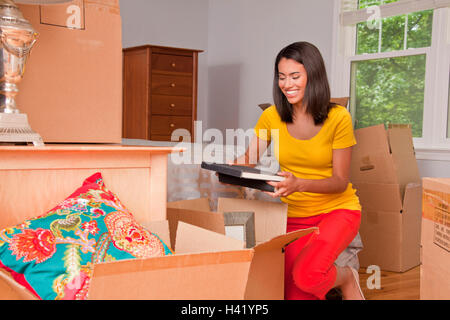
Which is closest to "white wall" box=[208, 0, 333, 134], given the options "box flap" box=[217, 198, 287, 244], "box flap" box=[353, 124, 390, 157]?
"box flap" box=[353, 124, 390, 157]

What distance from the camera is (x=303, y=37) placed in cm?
425

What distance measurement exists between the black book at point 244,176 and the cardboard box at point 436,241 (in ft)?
1.42

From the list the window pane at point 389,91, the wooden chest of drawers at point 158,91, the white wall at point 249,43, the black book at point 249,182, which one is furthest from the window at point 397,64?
Answer: the black book at point 249,182

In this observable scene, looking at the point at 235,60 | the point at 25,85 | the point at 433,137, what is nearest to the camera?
the point at 25,85

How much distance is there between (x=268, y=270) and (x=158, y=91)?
334cm

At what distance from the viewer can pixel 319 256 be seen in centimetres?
155

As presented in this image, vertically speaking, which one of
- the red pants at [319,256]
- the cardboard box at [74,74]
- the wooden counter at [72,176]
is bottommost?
the red pants at [319,256]

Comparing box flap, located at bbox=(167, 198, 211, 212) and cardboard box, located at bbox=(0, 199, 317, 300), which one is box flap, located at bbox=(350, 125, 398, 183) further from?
cardboard box, located at bbox=(0, 199, 317, 300)

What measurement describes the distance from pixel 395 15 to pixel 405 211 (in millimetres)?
1706

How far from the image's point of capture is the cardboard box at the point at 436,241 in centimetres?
107

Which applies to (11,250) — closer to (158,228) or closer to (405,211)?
(158,228)

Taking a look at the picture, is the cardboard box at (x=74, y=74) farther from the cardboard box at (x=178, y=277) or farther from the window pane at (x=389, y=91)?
the window pane at (x=389, y=91)

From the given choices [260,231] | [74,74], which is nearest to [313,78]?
[260,231]
